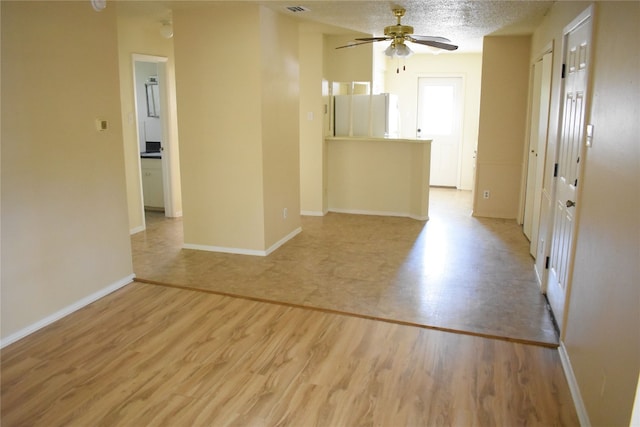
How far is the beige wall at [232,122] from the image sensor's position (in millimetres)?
4598

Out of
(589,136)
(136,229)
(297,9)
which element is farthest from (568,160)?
(136,229)

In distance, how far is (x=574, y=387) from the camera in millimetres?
2518

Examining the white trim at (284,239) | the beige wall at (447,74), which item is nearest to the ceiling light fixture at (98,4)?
the white trim at (284,239)

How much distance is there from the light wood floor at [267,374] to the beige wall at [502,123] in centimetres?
388

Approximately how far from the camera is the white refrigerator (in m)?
6.79

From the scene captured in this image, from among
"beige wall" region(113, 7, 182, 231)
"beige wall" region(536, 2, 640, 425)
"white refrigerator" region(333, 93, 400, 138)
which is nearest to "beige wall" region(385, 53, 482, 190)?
"white refrigerator" region(333, 93, 400, 138)

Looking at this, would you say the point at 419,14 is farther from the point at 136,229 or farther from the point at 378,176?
the point at 136,229

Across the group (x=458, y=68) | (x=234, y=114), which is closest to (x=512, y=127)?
(x=458, y=68)

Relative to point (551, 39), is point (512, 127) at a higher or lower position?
lower

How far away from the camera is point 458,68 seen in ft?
28.5

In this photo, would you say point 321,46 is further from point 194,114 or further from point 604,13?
point 604,13

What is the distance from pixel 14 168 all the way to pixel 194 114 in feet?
6.80

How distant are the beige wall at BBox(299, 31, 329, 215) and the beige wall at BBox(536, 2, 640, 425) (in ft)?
13.6

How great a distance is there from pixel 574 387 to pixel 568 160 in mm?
1531
